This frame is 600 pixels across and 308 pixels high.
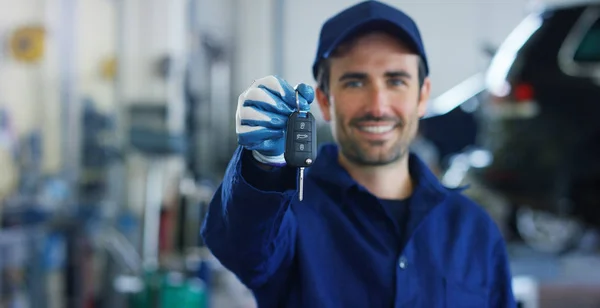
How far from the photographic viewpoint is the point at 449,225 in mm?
1178

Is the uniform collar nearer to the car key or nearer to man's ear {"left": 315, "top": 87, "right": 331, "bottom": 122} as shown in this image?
man's ear {"left": 315, "top": 87, "right": 331, "bottom": 122}

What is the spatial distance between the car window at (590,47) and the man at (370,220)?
2.59 metres

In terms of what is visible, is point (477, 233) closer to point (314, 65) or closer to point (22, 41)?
point (314, 65)

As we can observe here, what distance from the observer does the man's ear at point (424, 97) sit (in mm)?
1201

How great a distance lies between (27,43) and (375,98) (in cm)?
253

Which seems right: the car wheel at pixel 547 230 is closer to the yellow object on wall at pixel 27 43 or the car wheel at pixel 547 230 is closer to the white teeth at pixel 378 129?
the white teeth at pixel 378 129

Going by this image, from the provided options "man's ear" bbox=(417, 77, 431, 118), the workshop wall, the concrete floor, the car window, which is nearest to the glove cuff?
"man's ear" bbox=(417, 77, 431, 118)

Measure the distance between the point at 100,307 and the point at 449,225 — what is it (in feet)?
9.16

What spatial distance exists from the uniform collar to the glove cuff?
273 mm

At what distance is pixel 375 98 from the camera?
108 cm

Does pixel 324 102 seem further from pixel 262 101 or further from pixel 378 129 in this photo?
pixel 262 101

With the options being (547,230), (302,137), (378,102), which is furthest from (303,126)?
(547,230)

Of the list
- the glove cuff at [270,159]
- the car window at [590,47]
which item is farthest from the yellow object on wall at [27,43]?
the car window at [590,47]

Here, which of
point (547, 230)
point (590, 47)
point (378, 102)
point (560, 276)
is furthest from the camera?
point (547, 230)
